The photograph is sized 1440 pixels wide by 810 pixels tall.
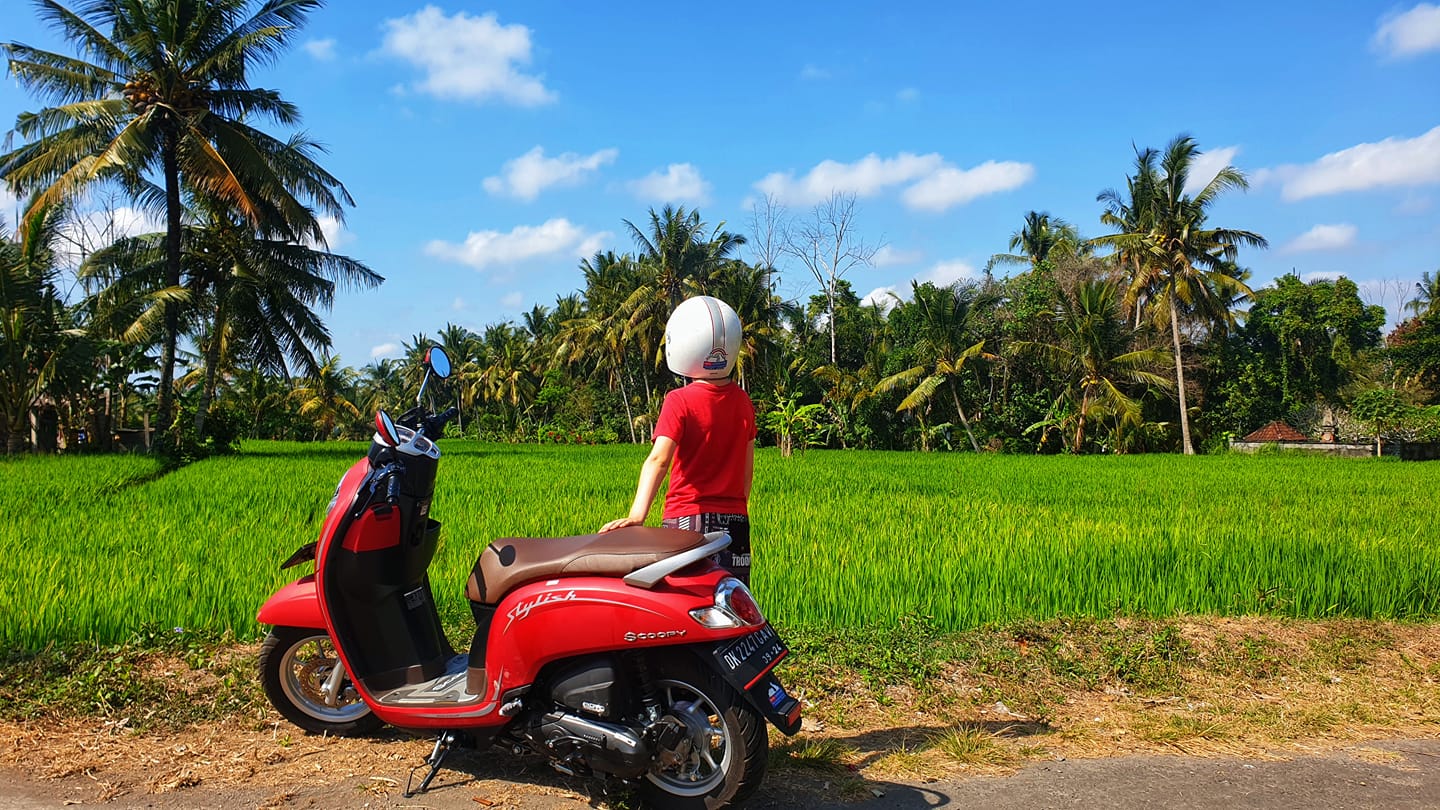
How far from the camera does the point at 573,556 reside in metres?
2.60

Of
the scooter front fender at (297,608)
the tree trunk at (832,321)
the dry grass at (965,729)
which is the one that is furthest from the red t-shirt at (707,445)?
the tree trunk at (832,321)

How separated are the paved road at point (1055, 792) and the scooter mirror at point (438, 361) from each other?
1270 mm

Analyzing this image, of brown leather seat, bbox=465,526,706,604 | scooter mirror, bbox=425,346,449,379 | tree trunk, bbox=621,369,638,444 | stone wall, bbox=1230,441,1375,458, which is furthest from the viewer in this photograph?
tree trunk, bbox=621,369,638,444

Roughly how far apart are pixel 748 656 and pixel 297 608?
1.56 meters

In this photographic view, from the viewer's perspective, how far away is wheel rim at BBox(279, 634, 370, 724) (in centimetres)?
314

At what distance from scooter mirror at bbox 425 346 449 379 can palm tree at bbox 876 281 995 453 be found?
26.7m

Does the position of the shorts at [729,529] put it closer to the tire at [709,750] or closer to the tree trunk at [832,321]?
the tire at [709,750]

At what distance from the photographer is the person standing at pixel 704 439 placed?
284 centimetres

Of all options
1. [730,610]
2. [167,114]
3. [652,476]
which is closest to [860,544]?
[652,476]

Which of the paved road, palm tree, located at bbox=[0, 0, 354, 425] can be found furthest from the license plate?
palm tree, located at bbox=[0, 0, 354, 425]

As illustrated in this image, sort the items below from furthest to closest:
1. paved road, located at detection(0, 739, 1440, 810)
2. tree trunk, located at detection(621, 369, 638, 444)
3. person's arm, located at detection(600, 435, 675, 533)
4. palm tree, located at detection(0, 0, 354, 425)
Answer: tree trunk, located at detection(621, 369, 638, 444) → palm tree, located at detection(0, 0, 354, 425) → person's arm, located at detection(600, 435, 675, 533) → paved road, located at detection(0, 739, 1440, 810)

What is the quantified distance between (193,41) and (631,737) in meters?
20.2

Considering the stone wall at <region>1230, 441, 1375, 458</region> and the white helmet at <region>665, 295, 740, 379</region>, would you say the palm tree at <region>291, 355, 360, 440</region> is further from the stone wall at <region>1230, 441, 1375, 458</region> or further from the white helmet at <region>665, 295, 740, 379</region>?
the white helmet at <region>665, 295, 740, 379</region>

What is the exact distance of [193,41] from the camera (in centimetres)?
1805
